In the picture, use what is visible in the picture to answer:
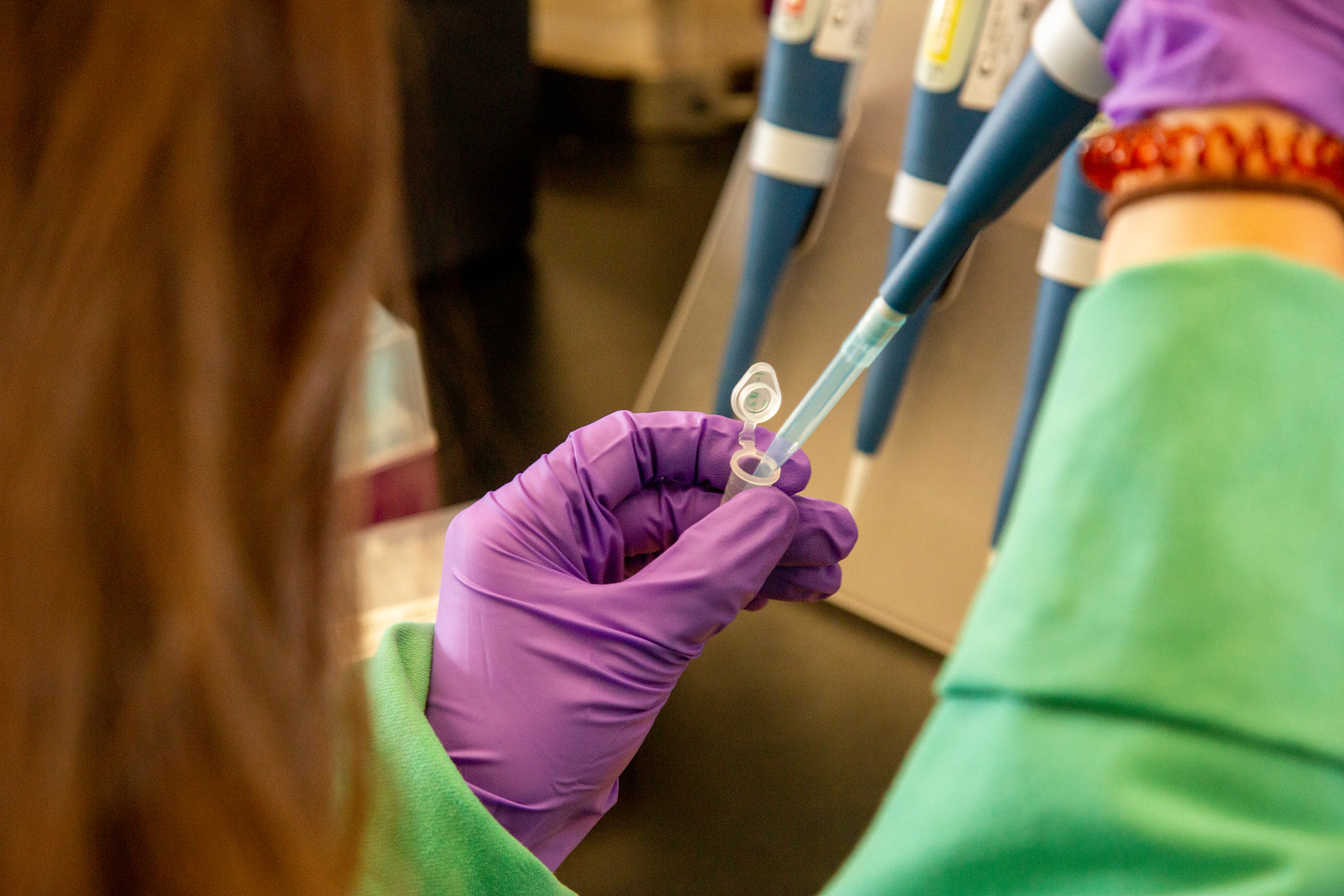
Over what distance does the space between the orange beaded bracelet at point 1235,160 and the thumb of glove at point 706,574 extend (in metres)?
0.24

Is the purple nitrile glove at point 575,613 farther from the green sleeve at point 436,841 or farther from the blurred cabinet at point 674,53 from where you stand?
the blurred cabinet at point 674,53

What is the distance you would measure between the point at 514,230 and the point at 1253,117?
1.13m

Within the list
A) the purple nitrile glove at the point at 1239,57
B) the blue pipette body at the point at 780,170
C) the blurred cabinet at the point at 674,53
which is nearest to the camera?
the purple nitrile glove at the point at 1239,57

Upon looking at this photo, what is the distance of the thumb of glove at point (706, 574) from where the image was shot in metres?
0.50

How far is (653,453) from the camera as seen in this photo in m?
0.57

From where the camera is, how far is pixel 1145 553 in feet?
0.94

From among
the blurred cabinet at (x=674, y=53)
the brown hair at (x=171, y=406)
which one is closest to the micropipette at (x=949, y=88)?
the brown hair at (x=171, y=406)

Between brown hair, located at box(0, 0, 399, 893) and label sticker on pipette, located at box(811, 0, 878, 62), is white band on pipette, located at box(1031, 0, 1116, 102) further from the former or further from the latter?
brown hair, located at box(0, 0, 399, 893)

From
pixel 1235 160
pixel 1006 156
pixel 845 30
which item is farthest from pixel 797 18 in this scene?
pixel 1235 160

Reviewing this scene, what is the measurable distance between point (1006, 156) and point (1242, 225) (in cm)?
26

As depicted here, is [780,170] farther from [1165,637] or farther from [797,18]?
[1165,637]

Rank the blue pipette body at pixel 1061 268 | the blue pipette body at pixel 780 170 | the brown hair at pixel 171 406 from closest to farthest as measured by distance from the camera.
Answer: the brown hair at pixel 171 406 → the blue pipette body at pixel 1061 268 → the blue pipette body at pixel 780 170

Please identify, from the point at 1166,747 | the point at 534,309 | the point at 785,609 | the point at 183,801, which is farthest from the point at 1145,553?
the point at 534,309

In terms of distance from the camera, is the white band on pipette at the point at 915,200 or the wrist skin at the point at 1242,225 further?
the white band on pipette at the point at 915,200
